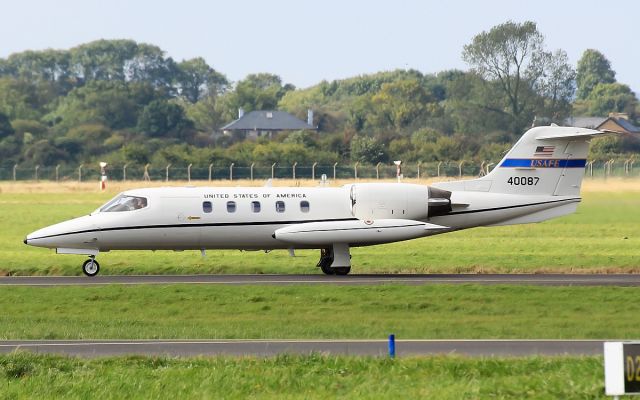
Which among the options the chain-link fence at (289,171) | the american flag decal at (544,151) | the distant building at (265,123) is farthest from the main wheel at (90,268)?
the distant building at (265,123)

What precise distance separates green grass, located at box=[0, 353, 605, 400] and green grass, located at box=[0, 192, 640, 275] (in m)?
19.9

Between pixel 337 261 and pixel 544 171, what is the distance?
7255mm

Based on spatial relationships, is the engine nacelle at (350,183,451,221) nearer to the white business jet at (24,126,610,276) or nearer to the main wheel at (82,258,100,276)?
the white business jet at (24,126,610,276)

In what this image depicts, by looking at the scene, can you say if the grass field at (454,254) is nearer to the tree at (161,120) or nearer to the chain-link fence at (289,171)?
the chain-link fence at (289,171)

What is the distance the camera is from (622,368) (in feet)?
51.4

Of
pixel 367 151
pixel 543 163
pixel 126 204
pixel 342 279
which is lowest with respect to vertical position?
pixel 342 279

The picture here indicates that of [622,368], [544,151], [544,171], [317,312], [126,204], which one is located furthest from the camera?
[544,151]

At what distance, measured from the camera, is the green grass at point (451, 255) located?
41.8m

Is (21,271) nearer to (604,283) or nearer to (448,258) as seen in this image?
(448,258)

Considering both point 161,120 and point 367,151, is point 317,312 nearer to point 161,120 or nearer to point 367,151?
point 367,151

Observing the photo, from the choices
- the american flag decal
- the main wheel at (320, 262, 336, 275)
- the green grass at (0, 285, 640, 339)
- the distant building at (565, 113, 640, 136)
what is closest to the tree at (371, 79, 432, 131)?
the distant building at (565, 113, 640, 136)

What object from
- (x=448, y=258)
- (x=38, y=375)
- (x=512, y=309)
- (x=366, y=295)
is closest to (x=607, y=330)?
(x=512, y=309)

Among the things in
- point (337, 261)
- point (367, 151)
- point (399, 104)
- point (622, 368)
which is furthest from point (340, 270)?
point (399, 104)

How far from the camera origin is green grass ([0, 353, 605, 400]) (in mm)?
18750
